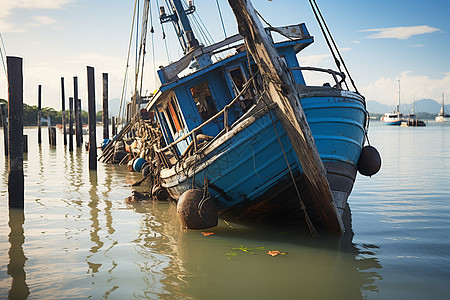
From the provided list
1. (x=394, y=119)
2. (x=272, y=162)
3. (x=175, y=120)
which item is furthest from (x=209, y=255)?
(x=394, y=119)

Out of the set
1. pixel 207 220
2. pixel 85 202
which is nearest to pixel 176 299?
pixel 207 220

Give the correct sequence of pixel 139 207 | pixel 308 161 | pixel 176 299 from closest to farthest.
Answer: pixel 176 299
pixel 308 161
pixel 139 207

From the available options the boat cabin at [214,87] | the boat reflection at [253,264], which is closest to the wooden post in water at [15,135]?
the boat cabin at [214,87]

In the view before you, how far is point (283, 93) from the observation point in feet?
20.1

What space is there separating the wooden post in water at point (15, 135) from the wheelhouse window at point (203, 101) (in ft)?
12.5

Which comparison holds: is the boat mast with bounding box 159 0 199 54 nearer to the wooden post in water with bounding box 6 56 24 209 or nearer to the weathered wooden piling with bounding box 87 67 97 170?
the weathered wooden piling with bounding box 87 67 97 170

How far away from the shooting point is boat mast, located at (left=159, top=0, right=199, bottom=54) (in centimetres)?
1277

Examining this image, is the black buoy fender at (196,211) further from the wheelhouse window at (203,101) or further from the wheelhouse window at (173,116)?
the wheelhouse window at (173,116)

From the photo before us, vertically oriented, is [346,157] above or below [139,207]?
above

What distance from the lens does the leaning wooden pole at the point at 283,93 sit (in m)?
5.93

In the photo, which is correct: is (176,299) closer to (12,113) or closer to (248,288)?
(248,288)

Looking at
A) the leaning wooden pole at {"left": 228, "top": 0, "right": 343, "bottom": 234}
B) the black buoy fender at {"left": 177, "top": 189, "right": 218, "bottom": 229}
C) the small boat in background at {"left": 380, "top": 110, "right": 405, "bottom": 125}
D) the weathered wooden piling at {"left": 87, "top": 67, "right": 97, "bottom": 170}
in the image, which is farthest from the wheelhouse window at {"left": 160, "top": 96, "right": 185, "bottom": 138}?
the small boat in background at {"left": 380, "top": 110, "right": 405, "bottom": 125}

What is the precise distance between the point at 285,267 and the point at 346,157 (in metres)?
2.65

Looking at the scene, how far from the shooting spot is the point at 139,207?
386 inches
